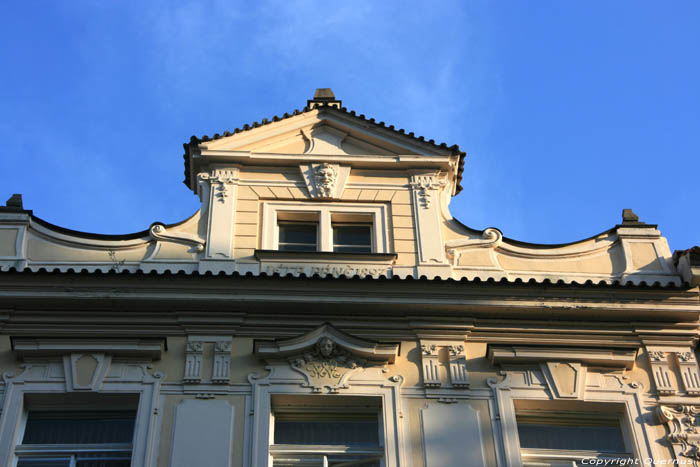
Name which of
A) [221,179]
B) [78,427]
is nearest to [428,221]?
[221,179]

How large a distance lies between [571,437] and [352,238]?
182 inches

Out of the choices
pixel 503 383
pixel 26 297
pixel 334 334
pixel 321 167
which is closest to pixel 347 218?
pixel 321 167

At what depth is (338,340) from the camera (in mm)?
12461

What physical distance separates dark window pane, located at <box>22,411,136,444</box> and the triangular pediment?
515 centimetres

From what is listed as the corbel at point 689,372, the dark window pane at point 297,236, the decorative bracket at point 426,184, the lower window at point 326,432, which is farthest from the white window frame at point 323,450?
the decorative bracket at point 426,184

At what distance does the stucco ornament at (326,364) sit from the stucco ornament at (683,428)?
392cm

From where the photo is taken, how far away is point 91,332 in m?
12.5

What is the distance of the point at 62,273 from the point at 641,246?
8409mm

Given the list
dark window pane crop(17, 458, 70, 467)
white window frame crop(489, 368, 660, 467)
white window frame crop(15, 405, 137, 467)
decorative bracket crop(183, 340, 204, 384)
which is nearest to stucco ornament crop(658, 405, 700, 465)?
white window frame crop(489, 368, 660, 467)

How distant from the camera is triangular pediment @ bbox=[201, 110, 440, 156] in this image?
15578mm

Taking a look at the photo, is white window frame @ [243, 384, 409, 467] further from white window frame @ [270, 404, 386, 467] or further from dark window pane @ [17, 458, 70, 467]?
dark window pane @ [17, 458, 70, 467]

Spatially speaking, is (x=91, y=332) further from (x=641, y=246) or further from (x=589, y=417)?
(x=641, y=246)

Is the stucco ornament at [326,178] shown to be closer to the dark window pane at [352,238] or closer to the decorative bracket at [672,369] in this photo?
the dark window pane at [352,238]

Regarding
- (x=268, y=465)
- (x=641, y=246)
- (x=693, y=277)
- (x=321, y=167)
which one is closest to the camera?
(x=268, y=465)
